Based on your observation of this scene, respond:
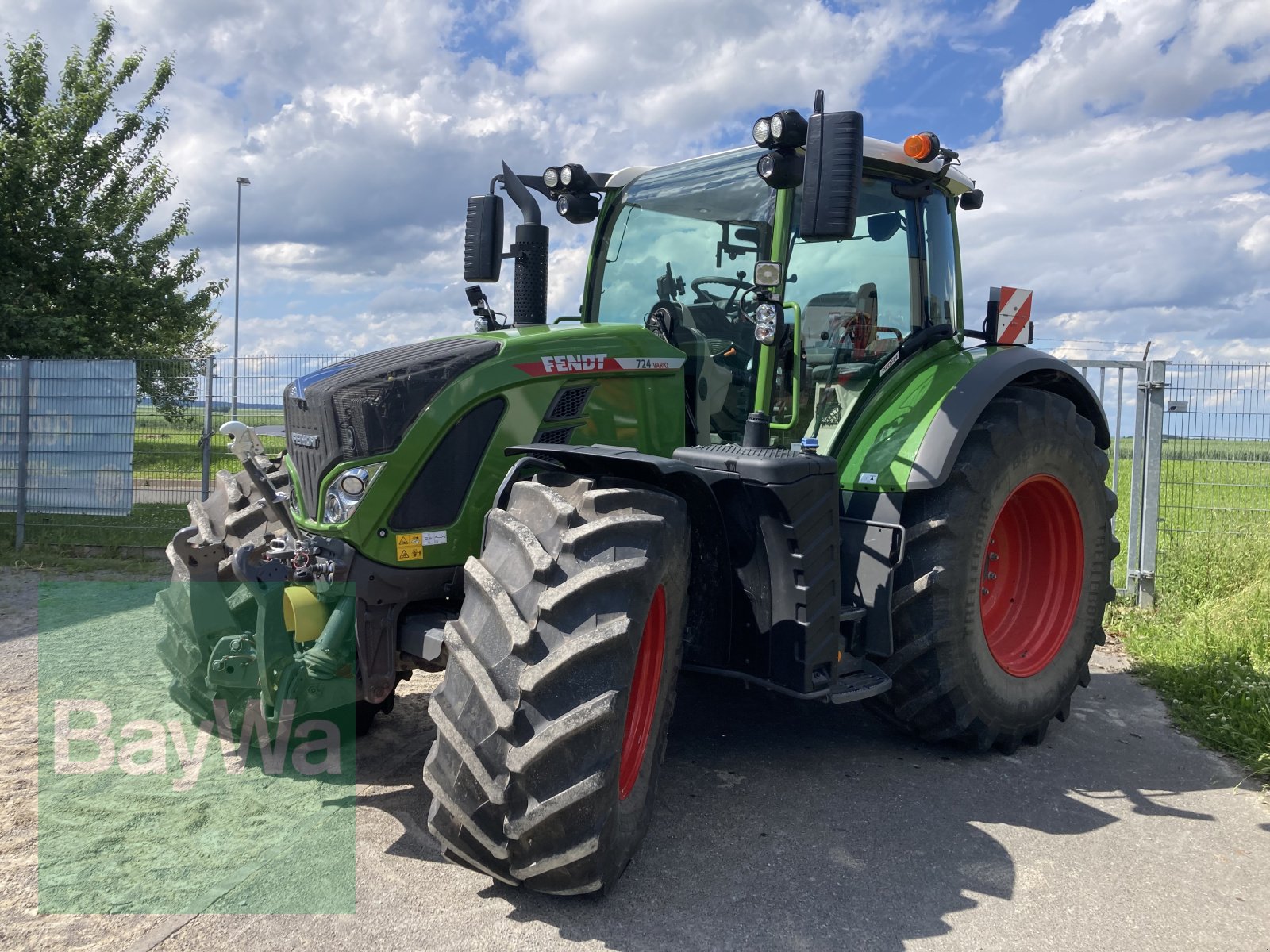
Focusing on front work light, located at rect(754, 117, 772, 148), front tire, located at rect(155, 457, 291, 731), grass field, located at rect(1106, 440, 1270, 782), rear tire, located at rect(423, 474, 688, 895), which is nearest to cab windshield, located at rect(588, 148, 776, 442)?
front work light, located at rect(754, 117, 772, 148)

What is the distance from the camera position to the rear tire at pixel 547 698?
273 centimetres

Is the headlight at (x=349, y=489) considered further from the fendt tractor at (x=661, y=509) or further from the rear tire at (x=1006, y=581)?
the rear tire at (x=1006, y=581)

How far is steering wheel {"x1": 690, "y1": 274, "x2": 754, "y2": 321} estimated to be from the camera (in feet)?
14.2

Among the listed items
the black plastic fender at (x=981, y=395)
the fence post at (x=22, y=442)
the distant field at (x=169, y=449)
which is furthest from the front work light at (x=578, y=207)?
the fence post at (x=22, y=442)

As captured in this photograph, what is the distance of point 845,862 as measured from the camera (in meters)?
3.35

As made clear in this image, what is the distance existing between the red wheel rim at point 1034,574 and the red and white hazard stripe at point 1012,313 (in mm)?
870

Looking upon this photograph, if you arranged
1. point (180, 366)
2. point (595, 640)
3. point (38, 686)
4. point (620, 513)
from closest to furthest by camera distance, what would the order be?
1. point (595, 640)
2. point (620, 513)
3. point (38, 686)
4. point (180, 366)

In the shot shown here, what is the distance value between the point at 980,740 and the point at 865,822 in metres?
0.88

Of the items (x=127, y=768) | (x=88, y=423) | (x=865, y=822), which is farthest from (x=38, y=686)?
(x=88, y=423)

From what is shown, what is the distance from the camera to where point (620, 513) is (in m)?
3.04

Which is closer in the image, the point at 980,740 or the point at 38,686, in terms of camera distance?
the point at 980,740

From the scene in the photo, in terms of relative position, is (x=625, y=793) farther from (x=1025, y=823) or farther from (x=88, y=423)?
(x=88, y=423)

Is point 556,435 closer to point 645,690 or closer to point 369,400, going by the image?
point 369,400
